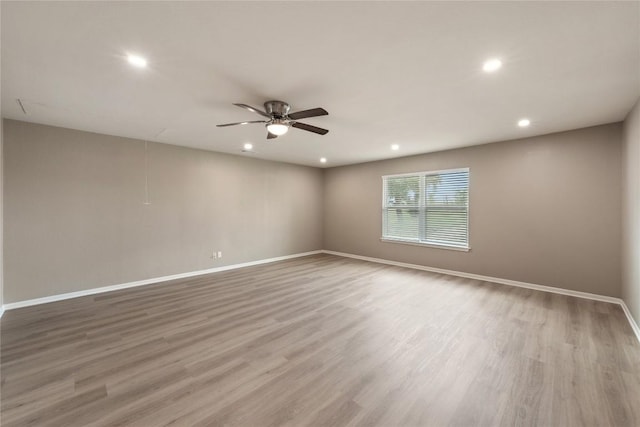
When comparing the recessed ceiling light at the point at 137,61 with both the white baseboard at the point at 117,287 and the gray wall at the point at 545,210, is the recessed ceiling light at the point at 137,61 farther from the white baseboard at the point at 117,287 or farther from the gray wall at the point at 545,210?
the gray wall at the point at 545,210

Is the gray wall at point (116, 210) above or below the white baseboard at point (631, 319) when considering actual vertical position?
above

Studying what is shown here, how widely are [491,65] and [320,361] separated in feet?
9.74

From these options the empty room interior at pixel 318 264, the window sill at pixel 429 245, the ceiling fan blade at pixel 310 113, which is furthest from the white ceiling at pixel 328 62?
the window sill at pixel 429 245

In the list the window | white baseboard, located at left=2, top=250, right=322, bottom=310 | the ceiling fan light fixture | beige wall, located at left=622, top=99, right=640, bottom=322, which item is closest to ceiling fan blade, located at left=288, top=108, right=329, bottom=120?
the ceiling fan light fixture

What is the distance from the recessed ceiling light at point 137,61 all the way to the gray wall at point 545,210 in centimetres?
510

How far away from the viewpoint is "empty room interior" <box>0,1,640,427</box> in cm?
172

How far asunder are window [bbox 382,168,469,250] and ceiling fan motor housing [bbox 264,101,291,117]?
150 inches

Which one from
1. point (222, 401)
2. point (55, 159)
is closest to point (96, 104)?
point (55, 159)

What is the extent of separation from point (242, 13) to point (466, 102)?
256cm

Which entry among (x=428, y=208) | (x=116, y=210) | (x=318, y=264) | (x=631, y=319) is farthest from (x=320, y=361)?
(x=428, y=208)

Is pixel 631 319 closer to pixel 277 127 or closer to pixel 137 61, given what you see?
pixel 277 127

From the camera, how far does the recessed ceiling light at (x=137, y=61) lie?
82.2 inches

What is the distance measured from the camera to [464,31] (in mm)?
1760

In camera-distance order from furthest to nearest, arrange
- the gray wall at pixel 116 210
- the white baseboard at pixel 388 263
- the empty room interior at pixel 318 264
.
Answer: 1. the gray wall at pixel 116 210
2. the white baseboard at pixel 388 263
3. the empty room interior at pixel 318 264
